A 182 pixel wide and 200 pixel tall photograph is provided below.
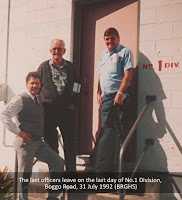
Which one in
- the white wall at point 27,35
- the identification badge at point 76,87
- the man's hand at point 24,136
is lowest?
the man's hand at point 24,136

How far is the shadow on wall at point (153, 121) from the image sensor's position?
16.2 ft

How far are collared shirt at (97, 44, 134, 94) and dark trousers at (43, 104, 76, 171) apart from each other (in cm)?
63

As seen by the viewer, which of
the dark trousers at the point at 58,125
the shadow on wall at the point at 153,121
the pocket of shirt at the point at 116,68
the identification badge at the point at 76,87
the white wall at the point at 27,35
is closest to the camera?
the shadow on wall at the point at 153,121

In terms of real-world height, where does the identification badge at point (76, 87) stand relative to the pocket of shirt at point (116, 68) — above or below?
below

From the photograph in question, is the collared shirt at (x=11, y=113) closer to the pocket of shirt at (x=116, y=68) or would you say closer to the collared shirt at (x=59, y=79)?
the collared shirt at (x=59, y=79)

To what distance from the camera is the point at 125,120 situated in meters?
5.04

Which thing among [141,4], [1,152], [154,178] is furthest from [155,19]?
[1,152]

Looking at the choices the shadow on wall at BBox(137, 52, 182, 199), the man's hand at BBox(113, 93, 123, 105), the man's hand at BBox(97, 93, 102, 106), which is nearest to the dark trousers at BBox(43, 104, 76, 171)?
the man's hand at BBox(97, 93, 102, 106)

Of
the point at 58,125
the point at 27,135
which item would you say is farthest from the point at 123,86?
the point at 27,135

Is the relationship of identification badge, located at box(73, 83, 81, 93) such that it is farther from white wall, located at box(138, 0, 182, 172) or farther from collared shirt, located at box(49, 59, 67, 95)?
white wall, located at box(138, 0, 182, 172)

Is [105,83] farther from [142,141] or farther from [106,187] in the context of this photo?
[106,187]

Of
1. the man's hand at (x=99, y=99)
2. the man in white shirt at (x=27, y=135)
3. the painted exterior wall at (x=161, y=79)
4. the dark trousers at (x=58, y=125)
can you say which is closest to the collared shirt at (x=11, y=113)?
the man in white shirt at (x=27, y=135)

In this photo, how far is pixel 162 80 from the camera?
497 centimetres

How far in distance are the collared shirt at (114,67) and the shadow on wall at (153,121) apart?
248 mm
